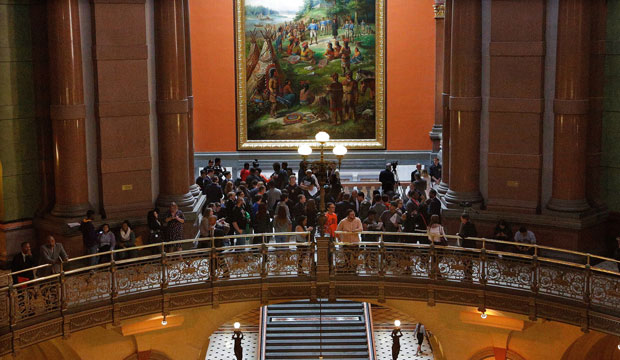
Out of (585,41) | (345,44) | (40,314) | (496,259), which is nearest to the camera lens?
(40,314)

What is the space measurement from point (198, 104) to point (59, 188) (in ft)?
34.0

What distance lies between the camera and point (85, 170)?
17500 millimetres

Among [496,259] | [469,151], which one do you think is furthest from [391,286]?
[469,151]

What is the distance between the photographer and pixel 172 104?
1828 centimetres

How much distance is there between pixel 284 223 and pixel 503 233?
12.4 feet

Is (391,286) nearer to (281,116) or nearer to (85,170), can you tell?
(85,170)

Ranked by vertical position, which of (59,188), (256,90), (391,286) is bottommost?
(391,286)

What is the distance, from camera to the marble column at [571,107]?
16.9 m

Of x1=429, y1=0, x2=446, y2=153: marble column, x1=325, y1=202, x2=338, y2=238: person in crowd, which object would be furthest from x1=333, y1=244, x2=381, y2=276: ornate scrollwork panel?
x1=429, y1=0, x2=446, y2=153: marble column

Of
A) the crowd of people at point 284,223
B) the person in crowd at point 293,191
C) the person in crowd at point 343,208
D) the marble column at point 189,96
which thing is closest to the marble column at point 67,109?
the crowd of people at point 284,223

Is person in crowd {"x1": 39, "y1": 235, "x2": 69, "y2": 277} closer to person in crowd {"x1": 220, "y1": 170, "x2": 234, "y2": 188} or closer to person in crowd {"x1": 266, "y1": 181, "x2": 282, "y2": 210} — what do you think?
person in crowd {"x1": 266, "y1": 181, "x2": 282, "y2": 210}

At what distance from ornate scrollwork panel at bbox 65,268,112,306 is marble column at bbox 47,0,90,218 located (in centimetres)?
273

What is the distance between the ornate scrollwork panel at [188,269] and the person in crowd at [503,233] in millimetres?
4916

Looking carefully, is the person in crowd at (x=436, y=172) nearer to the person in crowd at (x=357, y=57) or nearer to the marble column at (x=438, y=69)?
the marble column at (x=438, y=69)
